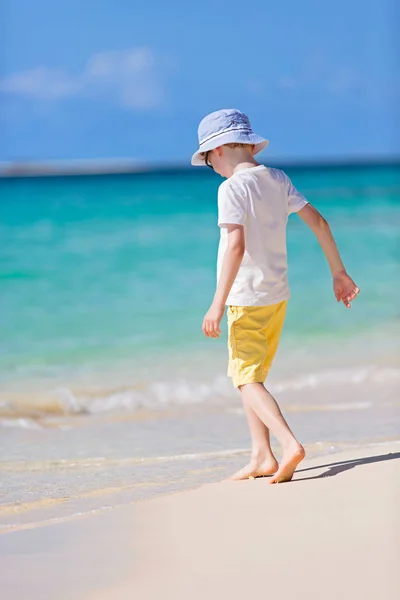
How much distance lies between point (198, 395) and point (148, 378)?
0.42 m

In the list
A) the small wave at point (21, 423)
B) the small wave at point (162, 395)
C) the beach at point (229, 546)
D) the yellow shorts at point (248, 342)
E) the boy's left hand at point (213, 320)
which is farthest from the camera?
the small wave at point (162, 395)

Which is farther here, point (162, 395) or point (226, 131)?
point (162, 395)

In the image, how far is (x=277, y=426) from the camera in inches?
84.4

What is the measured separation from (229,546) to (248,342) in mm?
614

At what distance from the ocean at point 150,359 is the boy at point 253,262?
36 centimetres

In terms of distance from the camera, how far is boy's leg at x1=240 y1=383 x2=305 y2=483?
2107 mm

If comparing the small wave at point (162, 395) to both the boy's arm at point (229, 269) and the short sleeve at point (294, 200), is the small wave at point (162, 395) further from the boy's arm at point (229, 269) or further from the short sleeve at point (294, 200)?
the boy's arm at point (229, 269)

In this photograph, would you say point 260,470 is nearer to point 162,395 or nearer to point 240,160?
point 240,160

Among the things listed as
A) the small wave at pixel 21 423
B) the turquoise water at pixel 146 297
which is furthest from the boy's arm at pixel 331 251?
the turquoise water at pixel 146 297

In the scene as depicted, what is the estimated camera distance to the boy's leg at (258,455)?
87.8 inches

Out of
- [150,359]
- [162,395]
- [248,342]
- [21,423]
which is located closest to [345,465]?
[248,342]

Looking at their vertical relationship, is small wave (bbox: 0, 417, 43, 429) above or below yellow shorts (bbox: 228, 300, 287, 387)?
below

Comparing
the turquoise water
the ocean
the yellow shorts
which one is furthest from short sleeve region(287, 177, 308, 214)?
the turquoise water

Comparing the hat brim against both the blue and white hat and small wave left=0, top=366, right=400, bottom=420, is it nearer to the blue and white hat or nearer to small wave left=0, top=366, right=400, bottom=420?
the blue and white hat
